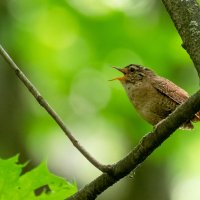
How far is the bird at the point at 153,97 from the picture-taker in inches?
183

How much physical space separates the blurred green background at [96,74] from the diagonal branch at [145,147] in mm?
4776

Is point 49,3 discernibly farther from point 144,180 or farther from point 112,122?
point 144,180

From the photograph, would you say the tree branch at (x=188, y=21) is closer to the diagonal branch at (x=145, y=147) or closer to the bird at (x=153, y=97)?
the diagonal branch at (x=145, y=147)

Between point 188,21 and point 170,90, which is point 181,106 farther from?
point 170,90

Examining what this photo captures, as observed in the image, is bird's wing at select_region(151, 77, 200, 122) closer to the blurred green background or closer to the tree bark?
the tree bark

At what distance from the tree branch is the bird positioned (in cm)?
150

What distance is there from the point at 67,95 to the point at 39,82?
1.76 feet

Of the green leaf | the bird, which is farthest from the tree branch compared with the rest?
the bird

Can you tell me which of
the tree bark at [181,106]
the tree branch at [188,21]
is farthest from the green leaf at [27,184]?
the tree branch at [188,21]

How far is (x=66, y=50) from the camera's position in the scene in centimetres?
950

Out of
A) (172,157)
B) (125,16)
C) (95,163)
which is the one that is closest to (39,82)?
(125,16)

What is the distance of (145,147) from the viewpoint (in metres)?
3.17

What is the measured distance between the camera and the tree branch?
2963 mm

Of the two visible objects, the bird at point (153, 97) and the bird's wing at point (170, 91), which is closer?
the bird at point (153, 97)
